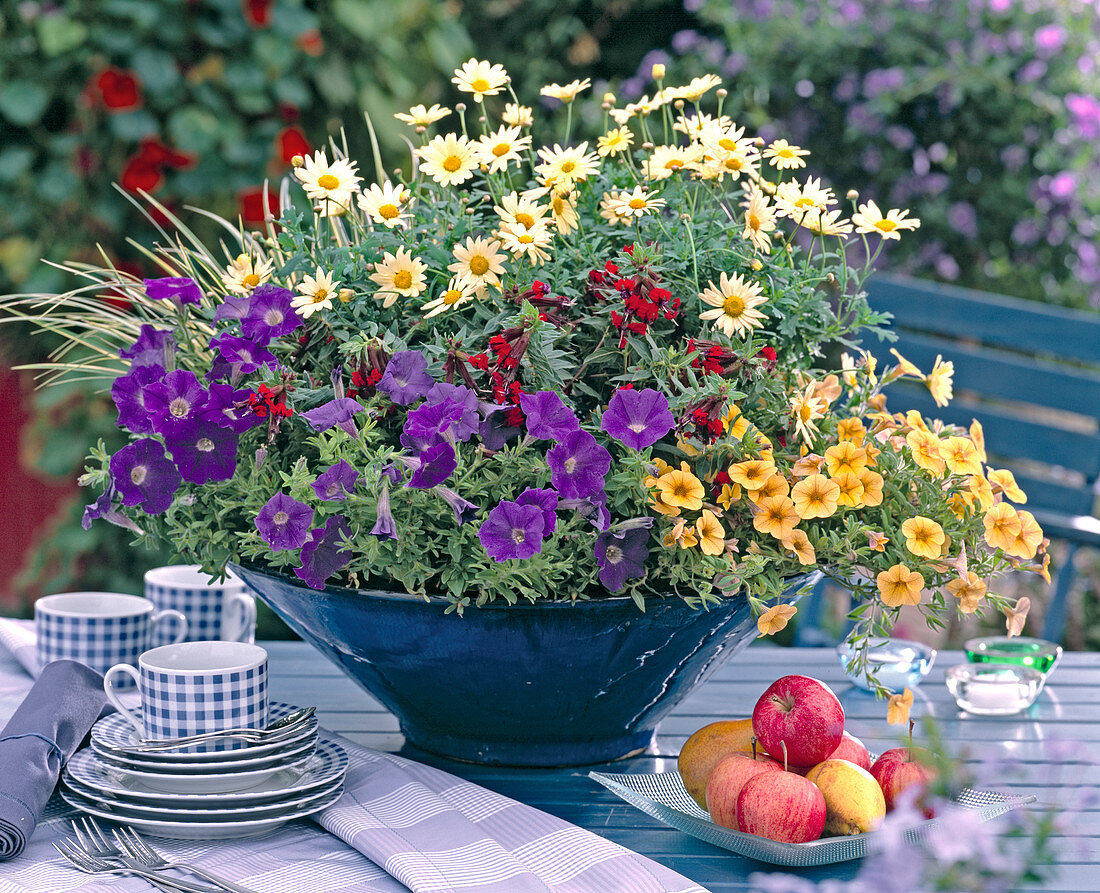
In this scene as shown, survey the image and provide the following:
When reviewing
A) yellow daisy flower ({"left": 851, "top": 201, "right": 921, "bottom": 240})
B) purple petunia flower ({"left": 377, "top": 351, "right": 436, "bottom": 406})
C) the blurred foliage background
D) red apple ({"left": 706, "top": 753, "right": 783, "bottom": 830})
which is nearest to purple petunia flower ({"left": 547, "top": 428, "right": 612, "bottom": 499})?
purple petunia flower ({"left": 377, "top": 351, "right": 436, "bottom": 406})

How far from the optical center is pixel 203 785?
0.87 meters

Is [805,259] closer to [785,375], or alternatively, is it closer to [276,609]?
[785,375]

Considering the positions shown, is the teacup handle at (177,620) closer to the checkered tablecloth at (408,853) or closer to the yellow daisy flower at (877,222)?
the checkered tablecloth at (408,853)

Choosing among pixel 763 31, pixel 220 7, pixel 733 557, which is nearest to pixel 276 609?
pixel 733 557

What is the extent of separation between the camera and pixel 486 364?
85 centimetres

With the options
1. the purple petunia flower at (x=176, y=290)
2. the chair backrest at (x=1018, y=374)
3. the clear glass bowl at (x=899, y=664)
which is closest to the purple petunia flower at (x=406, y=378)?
the purple petunia flower at (x=176, y=290)

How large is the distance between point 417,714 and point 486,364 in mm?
320

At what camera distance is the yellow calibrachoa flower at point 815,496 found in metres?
0.87

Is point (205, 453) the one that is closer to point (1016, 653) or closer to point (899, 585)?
point (899, 585)

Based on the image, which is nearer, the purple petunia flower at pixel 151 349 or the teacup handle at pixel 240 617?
the purple petunia flower at pixel 151 349

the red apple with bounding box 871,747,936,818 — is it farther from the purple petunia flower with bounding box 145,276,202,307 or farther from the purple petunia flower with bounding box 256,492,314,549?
the purple petunia flower with bounding box 145,276,202,307

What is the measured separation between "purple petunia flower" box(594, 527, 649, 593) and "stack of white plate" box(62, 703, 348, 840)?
0.84 feet

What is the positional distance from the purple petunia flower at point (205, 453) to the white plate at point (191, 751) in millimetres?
185

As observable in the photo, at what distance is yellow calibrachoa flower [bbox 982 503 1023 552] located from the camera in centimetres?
91
